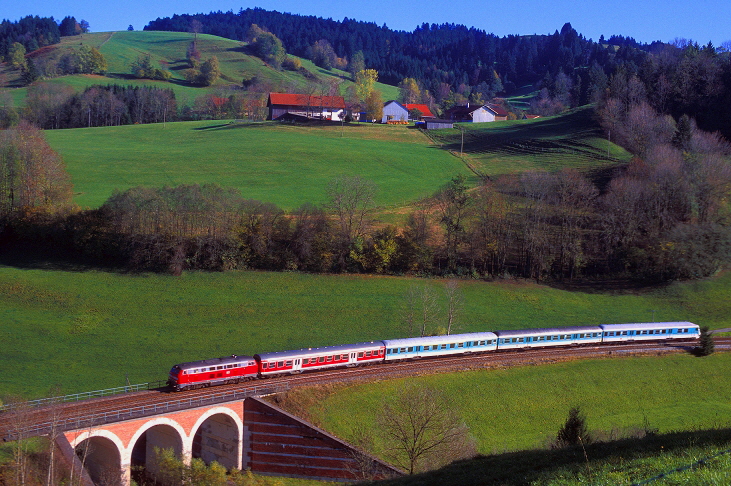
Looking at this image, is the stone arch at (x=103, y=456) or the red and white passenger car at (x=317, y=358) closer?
the stone arch at (x=103, y=456)

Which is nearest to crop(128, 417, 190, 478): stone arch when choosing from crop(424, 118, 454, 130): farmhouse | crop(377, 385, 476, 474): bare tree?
A: crop(377, 385, 476, 474): bare tree

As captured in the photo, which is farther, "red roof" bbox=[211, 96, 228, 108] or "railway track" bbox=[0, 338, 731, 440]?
"red roof" bbox=[211, 96, 228, 108]

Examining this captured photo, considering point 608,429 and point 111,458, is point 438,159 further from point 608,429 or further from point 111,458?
point 111,458

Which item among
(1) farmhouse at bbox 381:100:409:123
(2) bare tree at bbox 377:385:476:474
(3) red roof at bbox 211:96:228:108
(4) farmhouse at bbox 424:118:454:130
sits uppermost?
(3) red roof at bbox 211:96:228:108

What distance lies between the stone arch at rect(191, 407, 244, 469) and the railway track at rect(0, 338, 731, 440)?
0.96 m

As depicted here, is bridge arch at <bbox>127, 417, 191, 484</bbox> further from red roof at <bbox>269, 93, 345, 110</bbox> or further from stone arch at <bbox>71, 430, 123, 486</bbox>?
red roof at <bbox>269, 93, 345, 110</bbox>

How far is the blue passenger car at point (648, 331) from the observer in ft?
160

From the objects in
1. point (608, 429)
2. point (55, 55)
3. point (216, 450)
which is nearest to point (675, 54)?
point (608, 429)

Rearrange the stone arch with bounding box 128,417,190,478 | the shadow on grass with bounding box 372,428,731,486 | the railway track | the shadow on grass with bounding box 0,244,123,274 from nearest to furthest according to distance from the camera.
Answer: the shadow on grass with bounding box 372,428,731,486
the railway track
the stone arch with bounding box 128,417,190,478
the shadow on grass with bounding box 0,244,123,274

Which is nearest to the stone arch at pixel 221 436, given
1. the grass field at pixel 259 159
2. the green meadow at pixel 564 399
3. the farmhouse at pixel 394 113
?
the green meadow at pixel 564 399

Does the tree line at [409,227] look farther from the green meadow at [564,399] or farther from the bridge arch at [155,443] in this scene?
the bridge arch at [155,443]

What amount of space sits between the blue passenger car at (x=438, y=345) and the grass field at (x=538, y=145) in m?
48.1

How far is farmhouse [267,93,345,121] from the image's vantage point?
130m

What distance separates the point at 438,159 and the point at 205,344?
62.6m
